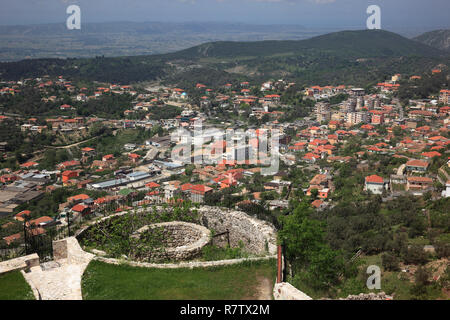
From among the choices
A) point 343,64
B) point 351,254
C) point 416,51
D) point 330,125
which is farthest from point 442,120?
point 416,51

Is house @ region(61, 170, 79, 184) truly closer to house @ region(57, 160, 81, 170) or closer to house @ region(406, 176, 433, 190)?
house @ region(57, 160, 81, 170)

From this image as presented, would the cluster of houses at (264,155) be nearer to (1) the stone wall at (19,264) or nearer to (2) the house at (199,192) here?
(2) the house at (199,192)

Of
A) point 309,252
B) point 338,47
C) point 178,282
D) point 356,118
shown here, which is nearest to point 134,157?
point 356,118

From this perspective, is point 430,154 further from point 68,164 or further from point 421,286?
point 68,164

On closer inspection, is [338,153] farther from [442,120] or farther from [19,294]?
[19,294]

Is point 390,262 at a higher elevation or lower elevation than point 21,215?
higher
